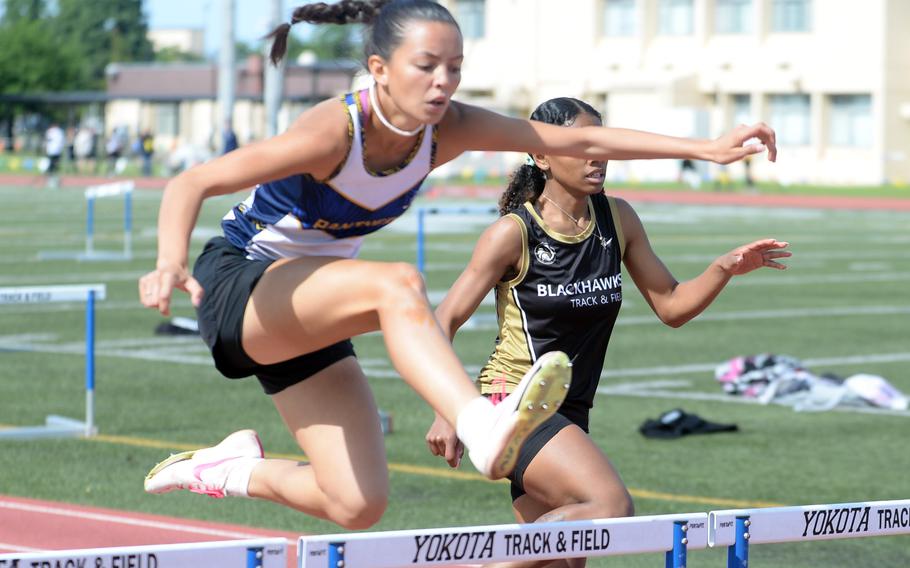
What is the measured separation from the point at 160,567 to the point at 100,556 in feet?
0.50

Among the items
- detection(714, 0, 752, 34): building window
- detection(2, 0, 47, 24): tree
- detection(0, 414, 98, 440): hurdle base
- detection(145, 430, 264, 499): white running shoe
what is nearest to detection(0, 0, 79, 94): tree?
detection(2, 0, 47, 24): tree

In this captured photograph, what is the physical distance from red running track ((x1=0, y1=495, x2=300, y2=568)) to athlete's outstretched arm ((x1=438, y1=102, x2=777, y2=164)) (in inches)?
103

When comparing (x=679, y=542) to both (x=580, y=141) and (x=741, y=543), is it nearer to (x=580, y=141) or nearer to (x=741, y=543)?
(x=741, y=543)

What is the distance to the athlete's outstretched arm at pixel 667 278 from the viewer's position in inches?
237

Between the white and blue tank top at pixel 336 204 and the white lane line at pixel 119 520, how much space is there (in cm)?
268

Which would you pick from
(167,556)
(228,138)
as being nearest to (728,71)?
(228,138)

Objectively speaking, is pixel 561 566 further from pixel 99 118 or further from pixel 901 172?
pixel 99 118

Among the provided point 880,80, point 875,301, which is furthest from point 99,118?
point 875,301

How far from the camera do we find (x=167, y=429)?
10.9 meters

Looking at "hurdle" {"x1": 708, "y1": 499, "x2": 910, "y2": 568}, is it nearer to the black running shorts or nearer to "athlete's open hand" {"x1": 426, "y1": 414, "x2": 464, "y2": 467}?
"athlete's open hand" {"x1": 426, "y1": 414, "x2": 464, "y2": 467}

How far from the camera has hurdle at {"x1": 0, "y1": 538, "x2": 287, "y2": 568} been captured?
160 inches

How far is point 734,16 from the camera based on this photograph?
231ft

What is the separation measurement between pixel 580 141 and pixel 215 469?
187 centimetres

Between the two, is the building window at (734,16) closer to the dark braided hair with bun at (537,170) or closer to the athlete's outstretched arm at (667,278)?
the athlete's outstretched arm at (667,278)
